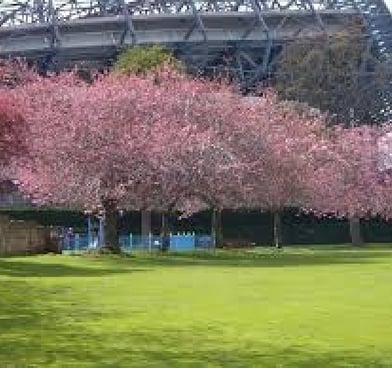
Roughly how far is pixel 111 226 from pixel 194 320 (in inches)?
1226

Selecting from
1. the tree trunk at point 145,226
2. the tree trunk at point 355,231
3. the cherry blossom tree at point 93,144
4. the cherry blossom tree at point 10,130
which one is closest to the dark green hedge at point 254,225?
the tree trunk at point 145,226

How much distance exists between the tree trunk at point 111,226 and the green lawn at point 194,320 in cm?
1554

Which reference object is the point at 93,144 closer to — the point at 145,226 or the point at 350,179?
the point at 145,226

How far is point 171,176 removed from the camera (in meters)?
48.3

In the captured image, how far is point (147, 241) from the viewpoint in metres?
65.5

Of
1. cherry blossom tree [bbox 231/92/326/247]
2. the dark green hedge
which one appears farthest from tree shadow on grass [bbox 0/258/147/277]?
the dark green hedge

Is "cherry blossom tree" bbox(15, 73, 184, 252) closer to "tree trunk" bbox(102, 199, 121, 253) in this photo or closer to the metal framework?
"tree trunk" bbox(102, 199, 121, 253)

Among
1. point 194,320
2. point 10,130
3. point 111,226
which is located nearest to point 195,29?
point 111,226

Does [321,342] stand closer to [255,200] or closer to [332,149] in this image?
[255,200]

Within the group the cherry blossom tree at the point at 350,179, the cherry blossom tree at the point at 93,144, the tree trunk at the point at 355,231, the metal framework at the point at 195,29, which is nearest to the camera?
the cherry blossom tree at the point at 93,144

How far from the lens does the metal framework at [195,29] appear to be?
337 ft

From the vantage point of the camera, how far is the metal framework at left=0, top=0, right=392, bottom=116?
4045 inches

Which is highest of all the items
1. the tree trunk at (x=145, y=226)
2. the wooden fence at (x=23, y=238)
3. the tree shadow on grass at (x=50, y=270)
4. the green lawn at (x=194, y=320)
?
the tree trunk at (x=145, y=226)

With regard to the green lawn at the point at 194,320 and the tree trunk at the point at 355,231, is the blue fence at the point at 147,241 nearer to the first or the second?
the tree trunk at the point at 355,231
